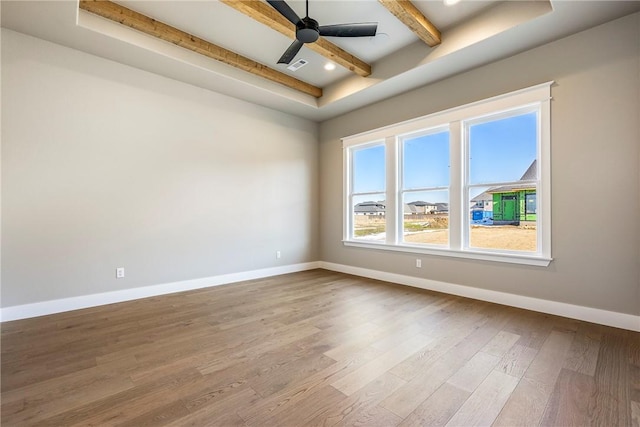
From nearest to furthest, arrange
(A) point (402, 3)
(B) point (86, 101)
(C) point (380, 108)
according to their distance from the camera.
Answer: (A) point (402, 3) < (B) point (86, 101) < (C) point (380, 108)

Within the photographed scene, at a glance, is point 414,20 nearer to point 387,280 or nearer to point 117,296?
point 387,280

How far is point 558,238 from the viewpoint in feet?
10.0

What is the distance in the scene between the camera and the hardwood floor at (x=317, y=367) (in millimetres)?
1563

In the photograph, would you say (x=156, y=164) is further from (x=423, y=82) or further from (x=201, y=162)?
(x=423, y=82)

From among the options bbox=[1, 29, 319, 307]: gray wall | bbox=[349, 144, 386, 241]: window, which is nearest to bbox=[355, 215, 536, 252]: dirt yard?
bbox=[349, 144, 386, 241]: window

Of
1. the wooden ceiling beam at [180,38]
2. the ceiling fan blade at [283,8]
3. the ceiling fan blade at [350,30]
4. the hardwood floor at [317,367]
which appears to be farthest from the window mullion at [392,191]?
the ceiling fan blade at [283,8]

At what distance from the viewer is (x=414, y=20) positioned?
2.98 meters

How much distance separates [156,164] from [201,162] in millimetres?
622

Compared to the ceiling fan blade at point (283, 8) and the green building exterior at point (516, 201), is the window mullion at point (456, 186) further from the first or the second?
the ceiling fan blade at point (283, 8)

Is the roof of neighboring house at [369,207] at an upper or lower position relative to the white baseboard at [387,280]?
upper

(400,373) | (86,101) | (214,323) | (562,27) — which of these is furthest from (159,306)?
(562,27)

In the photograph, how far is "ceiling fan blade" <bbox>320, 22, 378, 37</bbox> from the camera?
101 inches

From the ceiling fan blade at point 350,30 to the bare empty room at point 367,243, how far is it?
0.06 ft

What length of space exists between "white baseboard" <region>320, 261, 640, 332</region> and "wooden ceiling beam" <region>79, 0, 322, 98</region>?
11.9 feet
